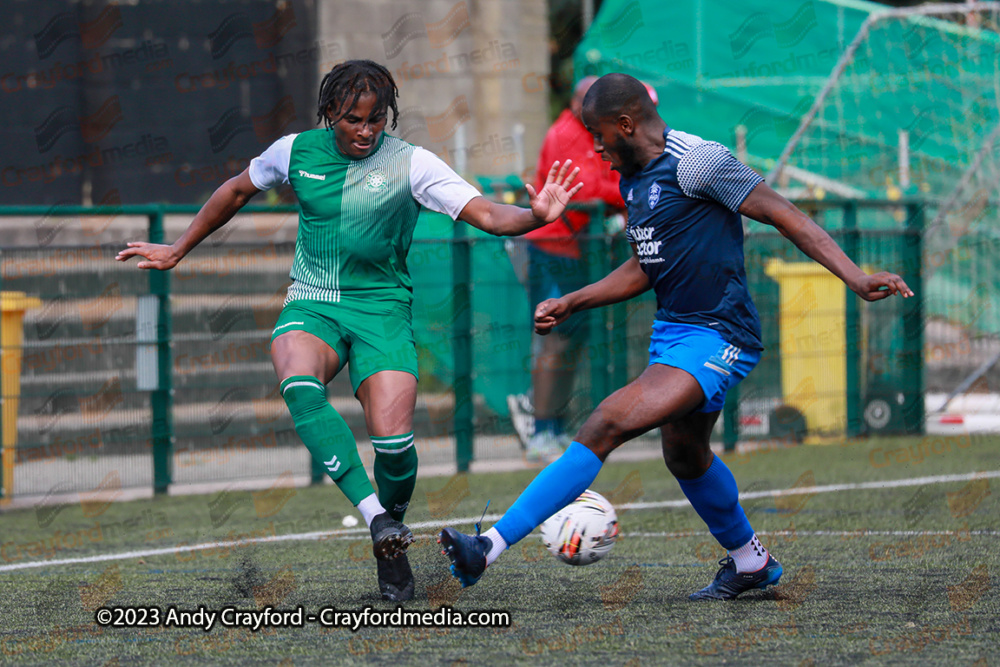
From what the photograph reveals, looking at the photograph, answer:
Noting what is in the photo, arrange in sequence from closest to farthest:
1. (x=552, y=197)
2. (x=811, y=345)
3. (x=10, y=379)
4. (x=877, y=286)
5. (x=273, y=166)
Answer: (x=877, y=286), (x=552, y=197), (x=273, y=166), (x=10, y=379), (x=811, y=345)

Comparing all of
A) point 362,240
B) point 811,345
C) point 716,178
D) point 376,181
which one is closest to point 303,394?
point 362,240

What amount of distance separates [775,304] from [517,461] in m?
2.66

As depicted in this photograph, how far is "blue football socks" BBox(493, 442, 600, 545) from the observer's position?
4656mm

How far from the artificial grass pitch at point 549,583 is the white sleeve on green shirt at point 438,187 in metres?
1.52

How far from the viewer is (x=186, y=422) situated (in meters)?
9.38

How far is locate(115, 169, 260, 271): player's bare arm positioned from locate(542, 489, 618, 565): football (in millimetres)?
1839

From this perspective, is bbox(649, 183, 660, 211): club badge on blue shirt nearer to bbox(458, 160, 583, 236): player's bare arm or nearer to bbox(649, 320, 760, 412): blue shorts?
bbox(458, 160, 583, 236): player's bare arm

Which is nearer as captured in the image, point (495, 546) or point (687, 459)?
point (495, 546)

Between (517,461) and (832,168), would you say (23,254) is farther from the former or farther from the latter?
(832,168)

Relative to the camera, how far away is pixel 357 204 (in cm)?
533

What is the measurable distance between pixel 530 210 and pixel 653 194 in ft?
1.53

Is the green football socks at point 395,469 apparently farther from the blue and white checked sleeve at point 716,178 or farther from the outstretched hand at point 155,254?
the blue and white checked sleeve at point 716,178

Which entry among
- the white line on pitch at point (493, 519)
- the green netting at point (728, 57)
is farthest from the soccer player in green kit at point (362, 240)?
the green netting at point (728, 57)

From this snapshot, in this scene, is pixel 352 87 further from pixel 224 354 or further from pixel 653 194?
pixel 224 354
